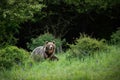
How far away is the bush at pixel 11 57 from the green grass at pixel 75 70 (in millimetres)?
386

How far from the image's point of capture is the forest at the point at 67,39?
12805 mm

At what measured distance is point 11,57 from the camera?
48.8 ft

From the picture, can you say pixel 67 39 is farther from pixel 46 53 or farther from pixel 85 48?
pixel 85 48

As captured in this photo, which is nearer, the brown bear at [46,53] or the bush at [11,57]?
the bush at [11,57]

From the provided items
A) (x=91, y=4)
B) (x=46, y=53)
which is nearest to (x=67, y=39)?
(x=91, y=4)

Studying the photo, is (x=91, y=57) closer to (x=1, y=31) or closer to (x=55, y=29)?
(x=1, y=31)

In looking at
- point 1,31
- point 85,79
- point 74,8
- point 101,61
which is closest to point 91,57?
point 101,61

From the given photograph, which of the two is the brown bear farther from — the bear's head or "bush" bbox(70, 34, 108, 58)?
"bush" bbox(70, 34, 108, 58)

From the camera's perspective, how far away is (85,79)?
451 inches

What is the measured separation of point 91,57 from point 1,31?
5.38m

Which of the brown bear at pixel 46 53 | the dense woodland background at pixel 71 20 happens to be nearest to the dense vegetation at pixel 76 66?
the brown bear at pixel 46 53

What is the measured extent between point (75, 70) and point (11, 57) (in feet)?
9.61

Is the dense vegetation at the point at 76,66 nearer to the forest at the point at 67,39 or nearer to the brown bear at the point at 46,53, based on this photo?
the forest at the point at 67,39

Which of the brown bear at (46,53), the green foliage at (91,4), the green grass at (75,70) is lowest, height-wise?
the brown bear at (46,53)
